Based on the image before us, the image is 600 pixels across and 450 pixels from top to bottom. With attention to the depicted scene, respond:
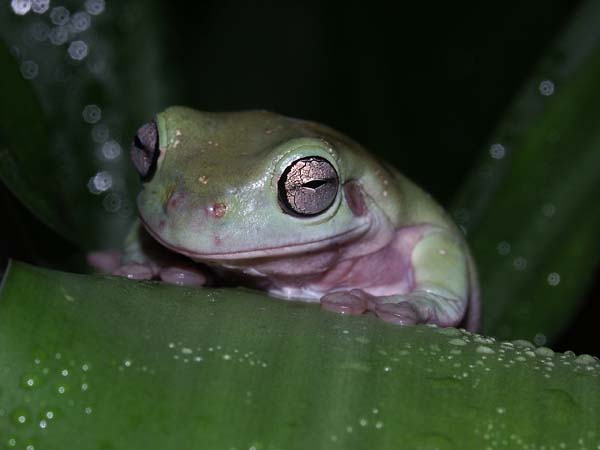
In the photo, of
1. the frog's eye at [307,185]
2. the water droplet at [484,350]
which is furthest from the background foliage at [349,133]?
the frog's eye at [307,185]

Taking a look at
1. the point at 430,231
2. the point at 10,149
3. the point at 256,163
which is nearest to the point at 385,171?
the point at 430,231

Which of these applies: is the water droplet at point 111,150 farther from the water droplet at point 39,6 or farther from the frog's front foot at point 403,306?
the frog's front foot at point 403,306

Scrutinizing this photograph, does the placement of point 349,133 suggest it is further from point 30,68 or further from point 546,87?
point 30,68

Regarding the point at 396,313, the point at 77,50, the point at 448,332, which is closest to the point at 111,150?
the point at 77,50

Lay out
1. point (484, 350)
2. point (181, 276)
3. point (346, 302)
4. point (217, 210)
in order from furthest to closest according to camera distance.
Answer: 1. point (181, 276)
2. point (217, 210)
3. point (346, 302)
4. point (484, 350)

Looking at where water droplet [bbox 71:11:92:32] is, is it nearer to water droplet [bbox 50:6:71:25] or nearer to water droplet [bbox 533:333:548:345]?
water droplet [bbox 50:6:71:25]

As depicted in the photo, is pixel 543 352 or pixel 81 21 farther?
pixel 81 21

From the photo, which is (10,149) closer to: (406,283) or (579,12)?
(406,283)
